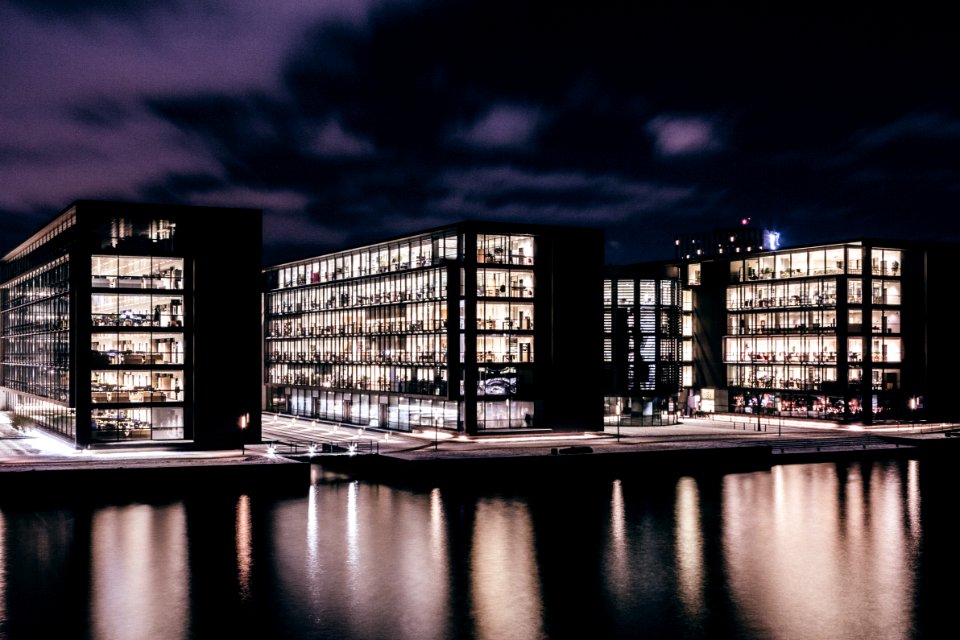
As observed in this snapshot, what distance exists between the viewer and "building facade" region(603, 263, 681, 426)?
103 m

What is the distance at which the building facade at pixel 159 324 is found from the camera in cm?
6862

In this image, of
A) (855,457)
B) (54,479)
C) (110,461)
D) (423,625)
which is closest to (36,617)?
(423,625)

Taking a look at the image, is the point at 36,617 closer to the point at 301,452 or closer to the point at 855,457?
the point at 301,452

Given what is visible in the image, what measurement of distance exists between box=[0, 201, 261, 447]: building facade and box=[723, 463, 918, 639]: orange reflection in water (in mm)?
38009

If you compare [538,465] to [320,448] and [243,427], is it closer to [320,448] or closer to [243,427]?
[320,448]

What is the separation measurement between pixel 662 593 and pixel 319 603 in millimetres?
14011

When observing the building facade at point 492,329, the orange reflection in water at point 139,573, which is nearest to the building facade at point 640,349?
the building facade at point 492,329

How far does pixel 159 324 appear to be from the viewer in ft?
232

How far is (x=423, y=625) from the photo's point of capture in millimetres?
34219

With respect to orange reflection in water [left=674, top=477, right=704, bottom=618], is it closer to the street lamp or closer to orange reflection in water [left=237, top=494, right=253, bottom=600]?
orange reflection in water [left=237, top=494, right=253, bottom=600]

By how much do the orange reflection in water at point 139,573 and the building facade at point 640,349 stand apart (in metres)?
58.8

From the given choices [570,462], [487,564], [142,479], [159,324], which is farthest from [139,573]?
[570,462]

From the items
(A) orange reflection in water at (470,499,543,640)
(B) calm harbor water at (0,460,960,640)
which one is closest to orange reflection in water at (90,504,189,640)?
(B) calm harbor water at (0,460,960,640)

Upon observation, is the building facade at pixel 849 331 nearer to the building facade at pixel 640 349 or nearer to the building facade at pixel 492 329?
the building facade at pixel 640 349
